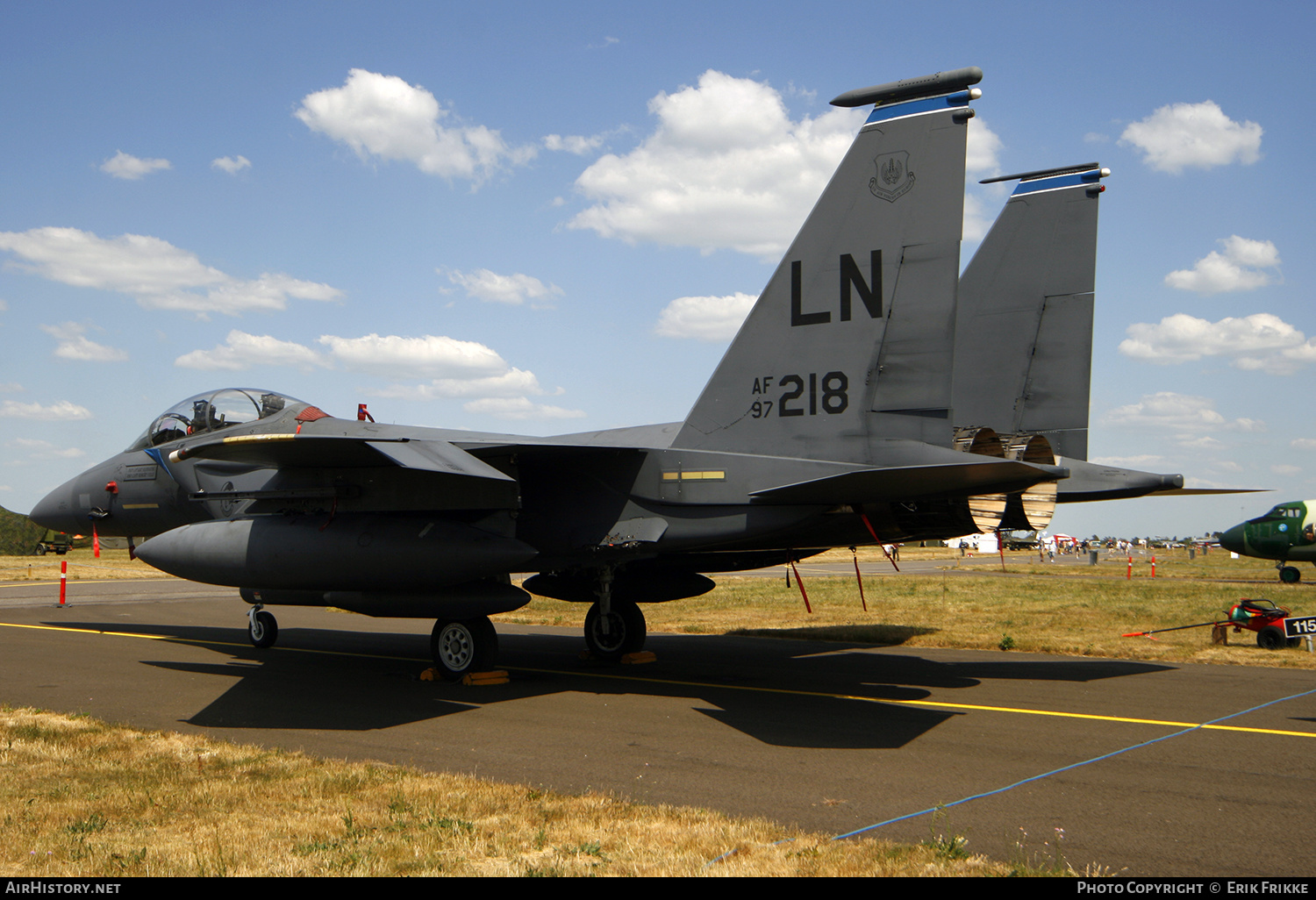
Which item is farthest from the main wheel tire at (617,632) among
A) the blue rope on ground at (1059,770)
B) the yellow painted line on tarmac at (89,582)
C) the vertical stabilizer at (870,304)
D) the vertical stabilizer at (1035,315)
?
the yellow painted line on tarmac at (89,582)

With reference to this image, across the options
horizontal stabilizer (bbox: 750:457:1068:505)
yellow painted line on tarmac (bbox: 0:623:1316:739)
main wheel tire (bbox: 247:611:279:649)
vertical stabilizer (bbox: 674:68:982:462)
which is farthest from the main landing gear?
main wheel tire (bbox: 247:611:279:649)

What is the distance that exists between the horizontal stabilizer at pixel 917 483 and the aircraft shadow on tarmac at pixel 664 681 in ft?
6.77

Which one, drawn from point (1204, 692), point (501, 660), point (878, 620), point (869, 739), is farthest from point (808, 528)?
point (878, 620)

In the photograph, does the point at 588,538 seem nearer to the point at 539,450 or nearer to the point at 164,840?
the point at 539,450

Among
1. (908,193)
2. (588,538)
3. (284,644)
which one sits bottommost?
(284,644)

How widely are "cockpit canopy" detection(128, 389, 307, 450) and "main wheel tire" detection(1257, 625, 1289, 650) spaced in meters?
14.0

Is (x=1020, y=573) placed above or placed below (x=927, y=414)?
below

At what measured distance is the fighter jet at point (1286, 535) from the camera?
29.7 metres

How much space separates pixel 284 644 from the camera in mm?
14344

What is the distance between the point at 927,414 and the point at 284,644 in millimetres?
10980

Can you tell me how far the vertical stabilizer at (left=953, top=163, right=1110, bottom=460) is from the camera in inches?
463

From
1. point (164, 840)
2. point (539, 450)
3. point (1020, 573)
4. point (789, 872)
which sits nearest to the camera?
point (789, 872)

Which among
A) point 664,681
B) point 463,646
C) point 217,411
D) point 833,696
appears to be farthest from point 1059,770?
point 217,411

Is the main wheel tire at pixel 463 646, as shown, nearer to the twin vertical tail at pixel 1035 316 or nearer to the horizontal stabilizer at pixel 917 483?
the horizontal stabilizer at pixel 917 483
